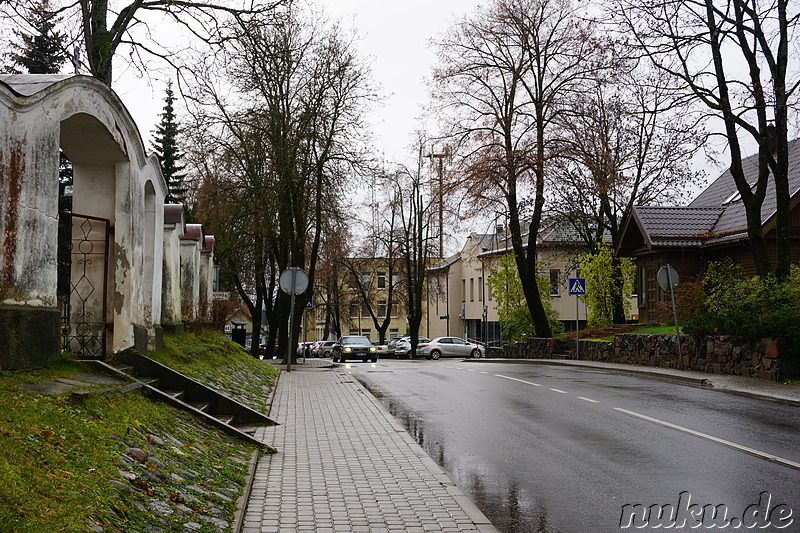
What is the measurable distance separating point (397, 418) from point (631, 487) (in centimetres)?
636

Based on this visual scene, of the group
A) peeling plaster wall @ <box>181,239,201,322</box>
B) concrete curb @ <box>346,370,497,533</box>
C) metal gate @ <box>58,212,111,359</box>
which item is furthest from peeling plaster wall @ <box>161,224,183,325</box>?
concrete curb @ <box>346,370,497,533</box>

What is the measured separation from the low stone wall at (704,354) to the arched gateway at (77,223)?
1374cm

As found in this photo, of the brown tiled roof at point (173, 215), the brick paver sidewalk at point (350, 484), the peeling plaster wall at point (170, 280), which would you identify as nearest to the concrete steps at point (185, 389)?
the brick paver sidewalk at point (350, 484)

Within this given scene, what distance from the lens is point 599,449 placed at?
9828 millimetres

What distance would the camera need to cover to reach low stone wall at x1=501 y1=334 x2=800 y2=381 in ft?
61.9

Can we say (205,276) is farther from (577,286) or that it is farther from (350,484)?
(350,484)

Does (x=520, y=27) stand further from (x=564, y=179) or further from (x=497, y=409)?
(x=497, y=409)

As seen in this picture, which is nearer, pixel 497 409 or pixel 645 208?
pixel 497 409

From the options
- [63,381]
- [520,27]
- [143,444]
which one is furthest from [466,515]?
[520,27]

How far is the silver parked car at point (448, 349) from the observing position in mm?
54906

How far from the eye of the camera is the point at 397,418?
44.6ft

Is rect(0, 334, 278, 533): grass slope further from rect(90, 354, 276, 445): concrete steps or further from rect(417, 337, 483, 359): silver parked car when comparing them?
rect(417, 337, 483, 359): silver parked car

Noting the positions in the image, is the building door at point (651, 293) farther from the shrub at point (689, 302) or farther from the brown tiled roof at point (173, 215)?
the brown tiled roof at point (173, 215)

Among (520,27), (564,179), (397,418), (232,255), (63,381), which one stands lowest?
(397,418)
